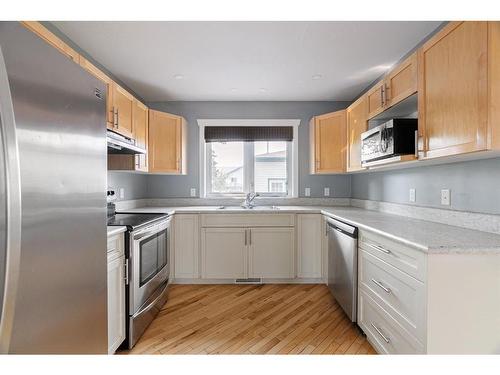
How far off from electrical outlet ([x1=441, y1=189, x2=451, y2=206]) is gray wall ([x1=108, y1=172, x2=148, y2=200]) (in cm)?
297

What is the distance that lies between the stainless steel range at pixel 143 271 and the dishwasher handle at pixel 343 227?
163cm

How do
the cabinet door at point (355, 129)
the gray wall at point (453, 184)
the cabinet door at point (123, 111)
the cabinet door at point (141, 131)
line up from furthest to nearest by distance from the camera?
the cabinet door at point (141, 131)
the cabinet door at point (355, 129)
the cabinet door at point (123, 111)
the gray wall at point (453, 184)

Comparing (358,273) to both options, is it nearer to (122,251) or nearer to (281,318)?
(281,318)

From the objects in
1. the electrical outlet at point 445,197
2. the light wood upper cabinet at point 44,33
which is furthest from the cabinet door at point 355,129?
the light wood upper cabinet at point 44,33

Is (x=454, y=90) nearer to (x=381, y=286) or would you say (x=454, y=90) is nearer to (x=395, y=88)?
(x=395, y=88)

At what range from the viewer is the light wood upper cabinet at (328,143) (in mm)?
2969

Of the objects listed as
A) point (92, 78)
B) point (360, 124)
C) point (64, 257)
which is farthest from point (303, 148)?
point (64, 257)

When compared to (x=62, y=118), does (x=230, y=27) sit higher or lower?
higher

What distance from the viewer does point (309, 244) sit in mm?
2846

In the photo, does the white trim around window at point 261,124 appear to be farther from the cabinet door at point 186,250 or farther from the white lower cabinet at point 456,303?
the white lower cabinet at point 456,303

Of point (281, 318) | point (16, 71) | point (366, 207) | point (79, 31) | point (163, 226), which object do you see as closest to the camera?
point (16, 71)

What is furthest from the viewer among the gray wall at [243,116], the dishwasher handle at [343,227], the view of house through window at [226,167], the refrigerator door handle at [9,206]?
Answer: the view of house through window at [226,167]

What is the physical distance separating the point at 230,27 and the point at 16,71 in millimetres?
1528
